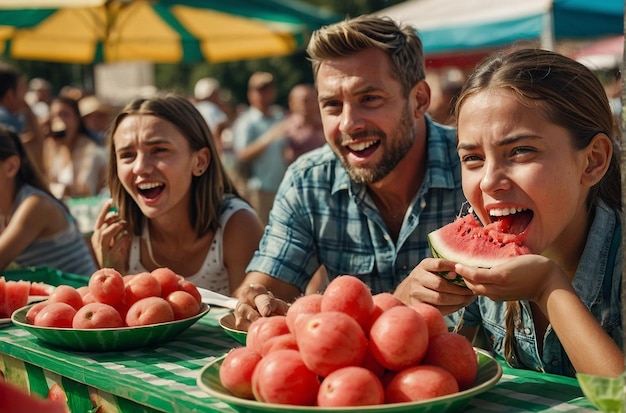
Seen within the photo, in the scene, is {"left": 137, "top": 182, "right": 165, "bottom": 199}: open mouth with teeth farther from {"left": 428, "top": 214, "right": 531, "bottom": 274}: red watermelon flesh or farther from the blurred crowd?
the blurred crowd

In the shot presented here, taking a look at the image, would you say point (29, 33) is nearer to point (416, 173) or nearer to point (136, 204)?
point (136, 204)

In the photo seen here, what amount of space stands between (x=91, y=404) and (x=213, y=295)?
111cm

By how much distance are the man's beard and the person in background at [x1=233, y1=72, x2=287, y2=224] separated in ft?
22.3

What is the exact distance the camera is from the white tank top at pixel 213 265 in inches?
175

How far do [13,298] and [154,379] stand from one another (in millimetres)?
1272

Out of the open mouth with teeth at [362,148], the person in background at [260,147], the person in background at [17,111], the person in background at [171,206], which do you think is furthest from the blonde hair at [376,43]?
the person in background at [260,147]

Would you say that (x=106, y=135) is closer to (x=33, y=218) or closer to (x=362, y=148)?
(x=33, y=218)

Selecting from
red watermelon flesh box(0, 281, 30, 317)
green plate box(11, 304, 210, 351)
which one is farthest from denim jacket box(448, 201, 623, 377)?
red watermelon flesh box(0, 281, 30, 317)

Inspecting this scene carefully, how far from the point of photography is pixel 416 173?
4.19m

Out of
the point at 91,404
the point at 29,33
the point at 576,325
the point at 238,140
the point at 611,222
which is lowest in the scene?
the point at 91,404

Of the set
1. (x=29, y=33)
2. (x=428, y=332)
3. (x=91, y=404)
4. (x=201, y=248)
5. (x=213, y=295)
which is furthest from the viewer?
(x=29, y=33)

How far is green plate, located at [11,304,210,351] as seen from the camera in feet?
8.70

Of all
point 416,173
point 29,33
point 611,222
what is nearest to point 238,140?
point 29,33

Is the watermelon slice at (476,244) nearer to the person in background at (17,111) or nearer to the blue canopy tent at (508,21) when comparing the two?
the blue canopy tent at (508,21)
